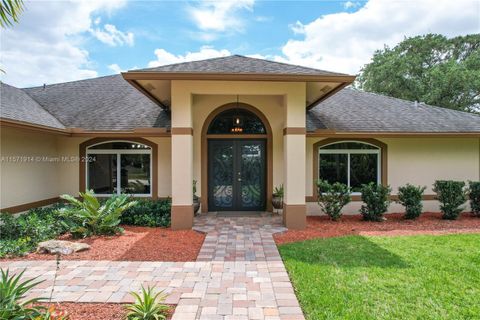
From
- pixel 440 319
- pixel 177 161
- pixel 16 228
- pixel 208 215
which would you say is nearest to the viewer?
pixel 440 319

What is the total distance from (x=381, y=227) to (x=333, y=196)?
4.84 ft

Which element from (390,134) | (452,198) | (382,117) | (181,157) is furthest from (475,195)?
(181,157)

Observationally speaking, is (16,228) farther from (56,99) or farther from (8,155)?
(56,99)

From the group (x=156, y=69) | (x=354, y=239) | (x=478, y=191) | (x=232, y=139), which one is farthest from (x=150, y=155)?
(x=478, y=191)

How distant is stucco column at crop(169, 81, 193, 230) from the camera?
7.57 meters

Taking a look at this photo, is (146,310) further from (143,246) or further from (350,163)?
(350,163)

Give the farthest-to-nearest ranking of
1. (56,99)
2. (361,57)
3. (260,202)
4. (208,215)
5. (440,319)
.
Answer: (361,57)
(56,99)
(260,202)
(208,215)
(440,319)

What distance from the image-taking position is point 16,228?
22.4ft

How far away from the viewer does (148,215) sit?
8.47 metres

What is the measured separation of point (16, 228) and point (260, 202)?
6479mm

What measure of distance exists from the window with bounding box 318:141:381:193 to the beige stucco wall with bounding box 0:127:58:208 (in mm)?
8663

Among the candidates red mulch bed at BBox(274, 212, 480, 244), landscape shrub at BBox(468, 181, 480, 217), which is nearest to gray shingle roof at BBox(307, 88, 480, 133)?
landscape shrub at BBox(468, 181, 480, 217)

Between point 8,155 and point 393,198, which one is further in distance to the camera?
point 393,198

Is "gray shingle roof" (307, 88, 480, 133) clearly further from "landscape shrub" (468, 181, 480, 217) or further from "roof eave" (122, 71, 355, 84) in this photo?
"roof eave" (122, 71, 355, 84)
